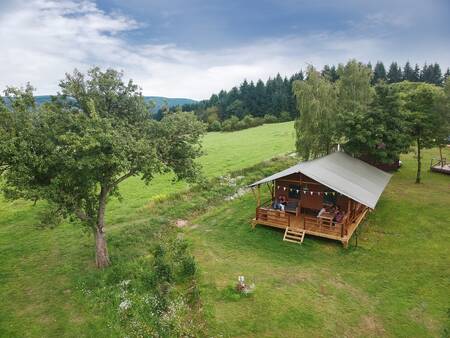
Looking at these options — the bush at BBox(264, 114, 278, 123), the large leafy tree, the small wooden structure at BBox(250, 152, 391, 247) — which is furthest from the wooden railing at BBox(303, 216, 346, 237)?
the bush at BBox(264, 114, 278, 123)

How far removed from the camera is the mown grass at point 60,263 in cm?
1473

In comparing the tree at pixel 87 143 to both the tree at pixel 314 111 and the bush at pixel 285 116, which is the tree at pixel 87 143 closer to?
the tree at pixel 314 111

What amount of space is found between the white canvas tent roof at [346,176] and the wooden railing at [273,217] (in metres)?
2.12

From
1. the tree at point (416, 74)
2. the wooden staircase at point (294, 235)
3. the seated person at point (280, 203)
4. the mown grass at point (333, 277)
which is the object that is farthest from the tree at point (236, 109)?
the wooden staircase at point (294, 235)

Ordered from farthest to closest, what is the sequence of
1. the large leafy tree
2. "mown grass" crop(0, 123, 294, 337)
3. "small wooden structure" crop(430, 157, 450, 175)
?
"small wooden structure" crop(430, 157, 450, 175) → the large leafy tree → "mown grass" crop(0, 123, 294, 337)

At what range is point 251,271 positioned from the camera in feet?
59.7

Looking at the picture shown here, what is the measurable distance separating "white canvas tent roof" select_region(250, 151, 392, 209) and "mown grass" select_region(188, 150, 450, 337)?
2639 millimetres

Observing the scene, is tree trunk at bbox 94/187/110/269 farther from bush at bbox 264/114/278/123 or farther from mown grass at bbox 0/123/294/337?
bush at bbox 264/114/278/123

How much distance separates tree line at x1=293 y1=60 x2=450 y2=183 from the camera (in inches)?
1204

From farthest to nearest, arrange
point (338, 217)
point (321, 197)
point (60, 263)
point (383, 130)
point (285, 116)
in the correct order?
point (285, 116), point (383, 130), point (321, 197), point (338, 217), point (60, 263)

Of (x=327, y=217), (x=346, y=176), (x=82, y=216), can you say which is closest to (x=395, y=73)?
(x=346, y=176)

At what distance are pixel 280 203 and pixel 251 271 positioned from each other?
7.97 m

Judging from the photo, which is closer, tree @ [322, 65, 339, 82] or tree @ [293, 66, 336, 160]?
tree @ [293, 66, 336, 160]

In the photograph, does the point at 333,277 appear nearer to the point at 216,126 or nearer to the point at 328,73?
the point at 328,73
